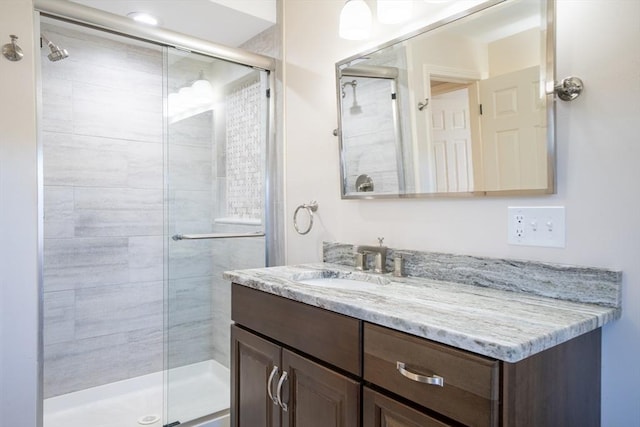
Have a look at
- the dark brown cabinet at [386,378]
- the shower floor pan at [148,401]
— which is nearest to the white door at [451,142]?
the dark brown cabinet at [386,378]

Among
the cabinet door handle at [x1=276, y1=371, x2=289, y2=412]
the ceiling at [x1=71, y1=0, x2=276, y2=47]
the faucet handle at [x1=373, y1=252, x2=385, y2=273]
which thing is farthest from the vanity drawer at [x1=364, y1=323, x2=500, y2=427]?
the ceiling at [x1=71, y1=0, x2=276, y2=47]

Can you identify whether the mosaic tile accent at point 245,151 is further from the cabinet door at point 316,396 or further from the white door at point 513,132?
the white door at point 513,132

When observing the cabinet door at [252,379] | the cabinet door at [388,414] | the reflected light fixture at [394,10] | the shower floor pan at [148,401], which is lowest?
the shower floor pan at [148,401]

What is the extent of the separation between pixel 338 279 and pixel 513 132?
0.85 m

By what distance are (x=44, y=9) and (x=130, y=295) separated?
169 cm

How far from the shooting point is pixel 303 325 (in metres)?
1.24

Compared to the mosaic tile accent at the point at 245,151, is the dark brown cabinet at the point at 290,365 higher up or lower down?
lower down

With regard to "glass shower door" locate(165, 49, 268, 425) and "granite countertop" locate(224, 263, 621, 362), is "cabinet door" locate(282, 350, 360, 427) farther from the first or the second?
"glass shower door" locate(165, 49, 268, 425)

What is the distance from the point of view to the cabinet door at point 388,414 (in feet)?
2.96

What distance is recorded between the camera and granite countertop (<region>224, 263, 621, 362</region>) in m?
0.82

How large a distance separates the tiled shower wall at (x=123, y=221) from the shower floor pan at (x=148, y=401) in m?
0.06

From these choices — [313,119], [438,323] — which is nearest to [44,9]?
[313,119]

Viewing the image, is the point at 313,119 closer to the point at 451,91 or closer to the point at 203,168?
the point at 203,168

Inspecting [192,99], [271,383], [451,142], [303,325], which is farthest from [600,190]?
[192,99]
